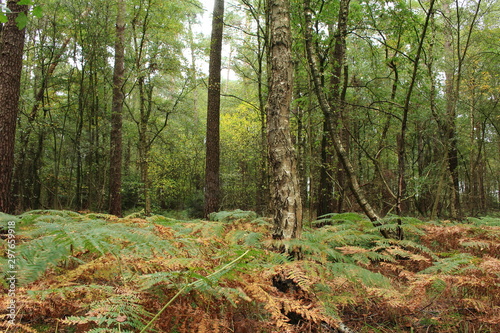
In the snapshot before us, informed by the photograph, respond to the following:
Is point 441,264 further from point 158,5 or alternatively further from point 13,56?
point 158,5

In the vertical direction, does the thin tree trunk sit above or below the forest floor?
above

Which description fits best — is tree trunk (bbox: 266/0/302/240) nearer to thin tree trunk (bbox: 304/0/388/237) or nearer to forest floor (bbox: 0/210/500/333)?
forest floor (bbox: 0/210/500/333)

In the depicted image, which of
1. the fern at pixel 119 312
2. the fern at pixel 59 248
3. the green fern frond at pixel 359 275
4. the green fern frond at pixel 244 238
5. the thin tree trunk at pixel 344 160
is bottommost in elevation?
the green fern frond at pixel 359 275

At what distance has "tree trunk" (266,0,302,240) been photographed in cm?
232

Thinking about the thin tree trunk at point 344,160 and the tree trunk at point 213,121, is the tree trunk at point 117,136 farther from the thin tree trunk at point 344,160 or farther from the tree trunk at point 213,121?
the thin tree trunk at point 344,160

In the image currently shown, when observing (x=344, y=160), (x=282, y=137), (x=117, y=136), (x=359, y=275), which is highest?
(x=117, y=136)

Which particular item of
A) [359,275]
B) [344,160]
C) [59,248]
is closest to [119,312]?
[59,248]

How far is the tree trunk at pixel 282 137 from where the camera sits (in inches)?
91.2

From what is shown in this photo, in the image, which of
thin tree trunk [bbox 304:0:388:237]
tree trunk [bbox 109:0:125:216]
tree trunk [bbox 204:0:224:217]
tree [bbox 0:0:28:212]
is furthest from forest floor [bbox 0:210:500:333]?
tree trunk [bbox 109:0:125:216]

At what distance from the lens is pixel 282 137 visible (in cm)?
241

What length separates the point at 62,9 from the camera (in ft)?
30.6

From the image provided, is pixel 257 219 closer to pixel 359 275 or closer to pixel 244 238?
pixel 244 238

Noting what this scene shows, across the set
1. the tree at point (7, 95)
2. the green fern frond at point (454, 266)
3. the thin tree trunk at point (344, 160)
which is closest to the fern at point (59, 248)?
the green fern frond at point (454, 266)

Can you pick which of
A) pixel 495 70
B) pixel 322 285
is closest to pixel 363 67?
pixel 495 70
